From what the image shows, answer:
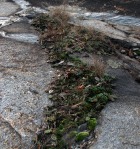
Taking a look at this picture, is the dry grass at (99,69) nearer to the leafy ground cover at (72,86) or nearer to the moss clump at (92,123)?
the leafy ground cover at (72,86)

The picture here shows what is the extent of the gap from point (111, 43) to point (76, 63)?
94cm

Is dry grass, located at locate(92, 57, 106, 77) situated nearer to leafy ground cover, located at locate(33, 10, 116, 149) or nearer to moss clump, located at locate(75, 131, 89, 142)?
leafy ground cover, located at locate(33, 10, 116, 149)

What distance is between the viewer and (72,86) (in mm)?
3980

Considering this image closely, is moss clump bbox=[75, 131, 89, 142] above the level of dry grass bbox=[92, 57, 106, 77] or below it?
below

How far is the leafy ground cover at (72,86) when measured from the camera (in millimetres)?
3270

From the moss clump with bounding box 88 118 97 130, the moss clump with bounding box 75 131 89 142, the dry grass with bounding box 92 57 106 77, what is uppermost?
the dry grass with bounding box 92 57 106 77

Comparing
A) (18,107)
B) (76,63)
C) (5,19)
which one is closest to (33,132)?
(18,107)

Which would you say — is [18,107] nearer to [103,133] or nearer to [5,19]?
[103,133]

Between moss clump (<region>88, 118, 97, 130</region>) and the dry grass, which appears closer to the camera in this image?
moss clump (<region>88, 118, 97, 130</region>)

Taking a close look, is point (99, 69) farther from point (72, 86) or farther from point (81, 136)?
point (81, 136)

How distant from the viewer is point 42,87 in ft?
13.2

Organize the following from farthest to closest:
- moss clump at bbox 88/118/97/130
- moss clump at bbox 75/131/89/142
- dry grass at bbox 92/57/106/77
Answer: dry grass at bbox 92/57/106/77 → moss clump at bbox 88/118/97/130 → moss clump at bbox 75/131/89/142

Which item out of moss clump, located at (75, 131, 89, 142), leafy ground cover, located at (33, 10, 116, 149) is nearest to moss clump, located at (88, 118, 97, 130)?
leafy ground cover, located at (33, 10, 116, 149)

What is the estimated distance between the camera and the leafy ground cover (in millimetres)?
3270
